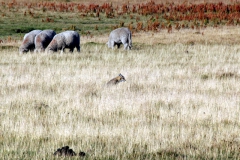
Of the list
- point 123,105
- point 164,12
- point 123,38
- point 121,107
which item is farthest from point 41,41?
point 164,12

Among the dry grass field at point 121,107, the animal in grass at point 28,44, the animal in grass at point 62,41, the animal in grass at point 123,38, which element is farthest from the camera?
the animal in grass at point 123,38

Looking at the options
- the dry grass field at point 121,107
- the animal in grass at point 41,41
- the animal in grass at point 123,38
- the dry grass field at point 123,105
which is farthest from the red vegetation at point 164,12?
the dry grass field at point 121,107

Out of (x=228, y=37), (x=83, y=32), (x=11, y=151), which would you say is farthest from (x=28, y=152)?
(x=83, y=32)

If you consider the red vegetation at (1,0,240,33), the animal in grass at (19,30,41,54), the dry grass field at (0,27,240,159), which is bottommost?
the dry grass field at (0,27,240,159)

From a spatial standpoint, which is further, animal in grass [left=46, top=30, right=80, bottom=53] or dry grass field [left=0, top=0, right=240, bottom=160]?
animal in grass [left=46, top=30, right=80, bottom=53]

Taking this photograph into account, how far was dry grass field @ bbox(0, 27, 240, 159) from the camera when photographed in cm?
712

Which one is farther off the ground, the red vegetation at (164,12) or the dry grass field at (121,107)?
the red vegetation at (164,12)

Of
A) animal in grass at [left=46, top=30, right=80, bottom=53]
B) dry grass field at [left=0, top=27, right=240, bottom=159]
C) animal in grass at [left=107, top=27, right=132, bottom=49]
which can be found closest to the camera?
dry grass field at [left=0, top=27, right=240, bottom=159]

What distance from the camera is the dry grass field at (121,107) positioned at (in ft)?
23.4

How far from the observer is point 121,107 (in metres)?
9.99

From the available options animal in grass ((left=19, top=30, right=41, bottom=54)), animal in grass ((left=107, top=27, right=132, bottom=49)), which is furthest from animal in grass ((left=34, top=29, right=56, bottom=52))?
animal in grass ((left=107, top=27, right=132, bottom=49))

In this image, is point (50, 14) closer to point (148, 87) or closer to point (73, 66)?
point (73, 66)

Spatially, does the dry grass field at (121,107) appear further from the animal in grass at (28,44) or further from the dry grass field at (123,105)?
the animal in grass at (28,44)

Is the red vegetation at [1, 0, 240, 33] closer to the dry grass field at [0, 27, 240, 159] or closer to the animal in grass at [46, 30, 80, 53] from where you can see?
the animal in grass at [46, 30, 80, 53]
